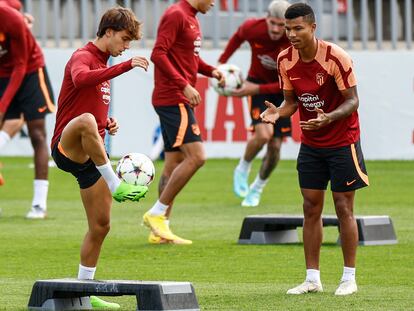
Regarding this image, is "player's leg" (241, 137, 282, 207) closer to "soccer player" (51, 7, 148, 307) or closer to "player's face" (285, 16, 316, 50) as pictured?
"player's face" (285, 16, 316, 50)

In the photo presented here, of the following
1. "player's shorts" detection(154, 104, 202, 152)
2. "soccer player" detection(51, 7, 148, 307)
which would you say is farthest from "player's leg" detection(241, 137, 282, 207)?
"soccer player" detection(51, 7, 148, 307)

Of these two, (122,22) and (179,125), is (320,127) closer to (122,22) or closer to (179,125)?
(122,22)

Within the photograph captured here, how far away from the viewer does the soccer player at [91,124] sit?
27.2ft

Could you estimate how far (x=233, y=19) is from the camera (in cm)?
2328

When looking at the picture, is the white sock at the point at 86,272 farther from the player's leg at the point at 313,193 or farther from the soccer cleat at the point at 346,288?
the soccer cleat at the point at 346,288

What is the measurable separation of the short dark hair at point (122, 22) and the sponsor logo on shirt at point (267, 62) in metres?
6.54

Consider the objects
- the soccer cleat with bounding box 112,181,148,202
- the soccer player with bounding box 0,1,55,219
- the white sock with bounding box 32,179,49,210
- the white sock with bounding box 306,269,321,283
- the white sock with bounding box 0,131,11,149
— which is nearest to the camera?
the soccer cleat with bounding box 112,181,148,202

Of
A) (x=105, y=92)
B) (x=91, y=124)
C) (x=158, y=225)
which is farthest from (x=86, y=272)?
(x=158, y=225)

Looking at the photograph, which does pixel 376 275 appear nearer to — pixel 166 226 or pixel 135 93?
pixel 166 226

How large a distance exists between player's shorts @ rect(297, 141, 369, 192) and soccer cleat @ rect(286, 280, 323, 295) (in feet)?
2.15

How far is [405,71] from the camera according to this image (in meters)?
21.7


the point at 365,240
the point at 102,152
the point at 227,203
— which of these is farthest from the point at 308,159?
the point at 227,203

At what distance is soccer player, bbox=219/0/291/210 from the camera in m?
14.7

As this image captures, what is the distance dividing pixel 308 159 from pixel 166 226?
3.17 metres
